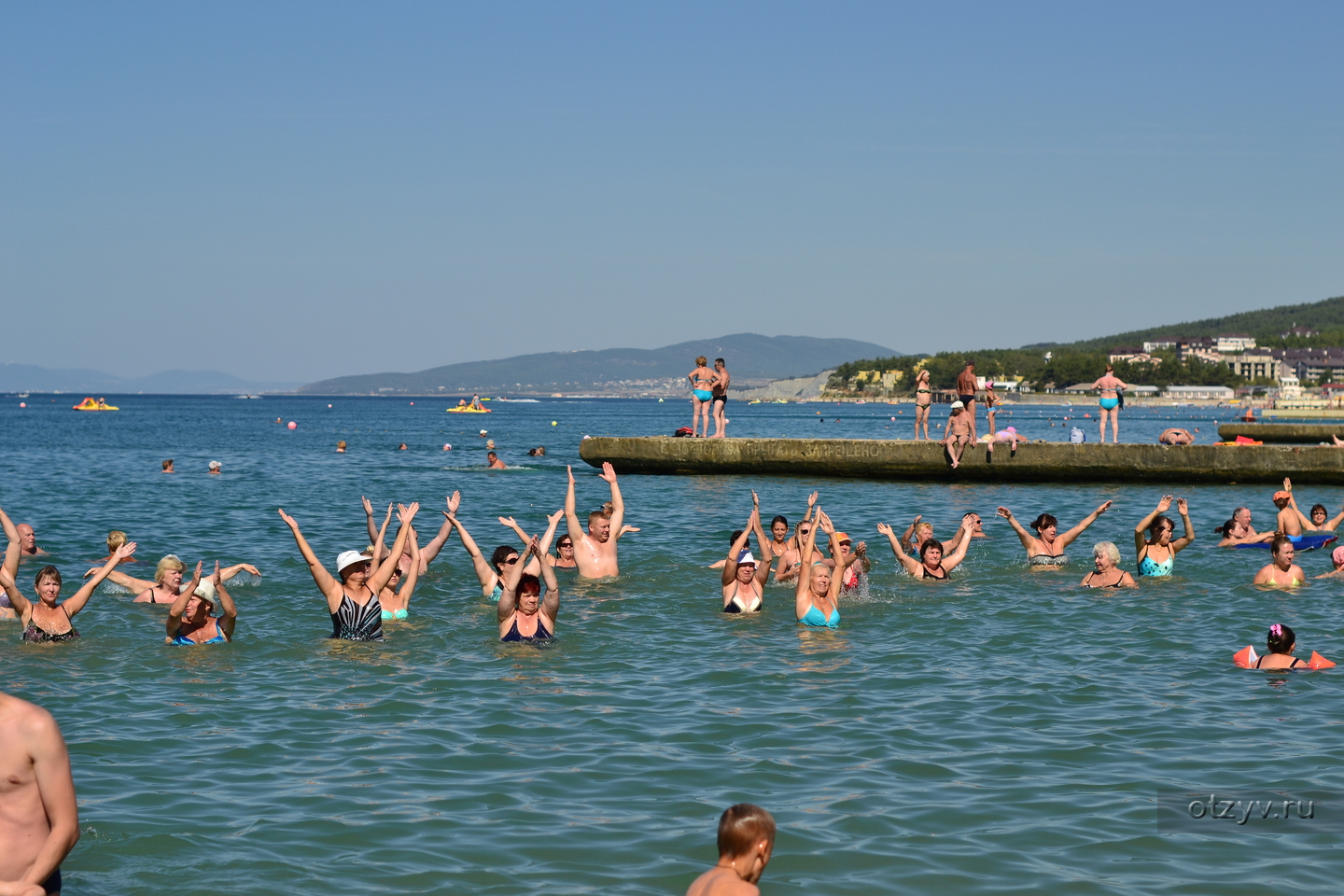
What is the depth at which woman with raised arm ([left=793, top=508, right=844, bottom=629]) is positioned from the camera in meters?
12.8

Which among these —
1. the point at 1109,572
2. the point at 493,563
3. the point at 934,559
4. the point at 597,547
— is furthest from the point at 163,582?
the point at 1109,572

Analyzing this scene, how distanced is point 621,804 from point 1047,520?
11.2 meters

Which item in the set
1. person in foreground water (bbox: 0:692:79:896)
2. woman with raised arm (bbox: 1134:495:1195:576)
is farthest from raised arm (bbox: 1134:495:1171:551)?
person in foreground water (bbox: 0:692:79:896)

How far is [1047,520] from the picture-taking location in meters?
16.9

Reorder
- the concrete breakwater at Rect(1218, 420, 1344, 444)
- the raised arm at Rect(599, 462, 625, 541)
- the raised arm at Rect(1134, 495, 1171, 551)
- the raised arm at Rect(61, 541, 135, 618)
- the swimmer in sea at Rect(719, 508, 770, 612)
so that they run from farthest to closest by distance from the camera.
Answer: the concrete breakwater at Rect(1218, 420, 1344, 444), the raised arm at Rect(1134, 495, 1171, 551), the swimmer in sea at Rect(719, 508, 770, 612), the raised arm at Rect(599, 462, 625, 541), the raised arm at Rect(61, 541, 135, 618)

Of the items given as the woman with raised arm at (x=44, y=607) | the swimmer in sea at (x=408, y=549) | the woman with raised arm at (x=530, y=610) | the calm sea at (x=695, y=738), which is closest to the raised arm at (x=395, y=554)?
the swimmer in sea at (x=408, y=549)

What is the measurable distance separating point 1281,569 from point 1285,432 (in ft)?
117

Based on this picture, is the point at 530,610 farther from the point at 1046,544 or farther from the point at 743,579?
the point at 1046,544

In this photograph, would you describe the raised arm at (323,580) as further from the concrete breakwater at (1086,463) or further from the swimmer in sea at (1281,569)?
the concrete breakwater at (1086,463)

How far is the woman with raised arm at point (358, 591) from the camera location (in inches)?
438

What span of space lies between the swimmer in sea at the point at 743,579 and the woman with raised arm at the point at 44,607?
6.23 meters

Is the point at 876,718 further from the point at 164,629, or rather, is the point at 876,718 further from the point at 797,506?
the point at 797,506

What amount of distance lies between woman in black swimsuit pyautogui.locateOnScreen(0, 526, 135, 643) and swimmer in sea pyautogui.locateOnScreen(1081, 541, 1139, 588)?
11.3 metres

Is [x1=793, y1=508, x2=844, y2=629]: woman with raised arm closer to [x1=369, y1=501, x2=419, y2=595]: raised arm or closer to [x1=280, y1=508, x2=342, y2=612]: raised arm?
[x1=369, y1=501, x2=419, y2=595]: raised arm
